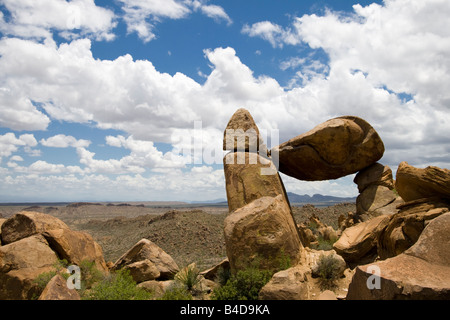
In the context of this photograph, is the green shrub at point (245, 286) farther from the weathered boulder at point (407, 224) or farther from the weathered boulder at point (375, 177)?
the weathered boulder at point (375, 177)

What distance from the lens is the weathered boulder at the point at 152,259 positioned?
14.7 m

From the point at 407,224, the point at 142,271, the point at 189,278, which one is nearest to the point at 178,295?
the point at 189,278

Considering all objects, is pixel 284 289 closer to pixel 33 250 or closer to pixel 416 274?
pixel 416 274

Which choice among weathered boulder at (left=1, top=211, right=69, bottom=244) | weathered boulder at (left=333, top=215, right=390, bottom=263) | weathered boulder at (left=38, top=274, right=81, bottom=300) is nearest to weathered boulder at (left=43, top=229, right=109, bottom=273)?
weathered boulder at (left=1, top=211, right=69, bottom=244)

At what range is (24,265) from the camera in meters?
11.9

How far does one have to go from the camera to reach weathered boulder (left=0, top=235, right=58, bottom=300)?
37.0ft

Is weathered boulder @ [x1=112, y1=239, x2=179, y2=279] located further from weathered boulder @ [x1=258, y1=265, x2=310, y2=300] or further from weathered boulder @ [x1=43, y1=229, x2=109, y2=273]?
weathered boulder @ [x1=258, y1=265, x2=310, y2=300]

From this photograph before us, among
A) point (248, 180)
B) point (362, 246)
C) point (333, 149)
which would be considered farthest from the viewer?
point (333, 149)

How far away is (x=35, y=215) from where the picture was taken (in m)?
14.0

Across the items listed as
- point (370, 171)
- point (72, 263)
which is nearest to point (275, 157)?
point (370, 171)

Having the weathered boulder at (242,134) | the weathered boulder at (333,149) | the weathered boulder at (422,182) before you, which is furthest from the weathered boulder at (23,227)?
the weathered boulder at (422,182)

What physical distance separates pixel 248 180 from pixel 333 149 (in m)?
5.13

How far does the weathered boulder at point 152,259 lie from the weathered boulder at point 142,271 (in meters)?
0.57
